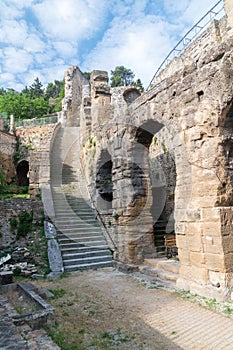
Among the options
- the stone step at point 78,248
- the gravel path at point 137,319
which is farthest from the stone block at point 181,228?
the stone step at point 78,248

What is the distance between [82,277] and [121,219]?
6.55 ft

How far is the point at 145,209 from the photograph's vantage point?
7738 millimetres

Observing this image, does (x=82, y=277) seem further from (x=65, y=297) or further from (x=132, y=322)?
(x=132, y=322)

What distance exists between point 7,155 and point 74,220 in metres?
11.9

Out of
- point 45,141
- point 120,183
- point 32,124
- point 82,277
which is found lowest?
point 82,277

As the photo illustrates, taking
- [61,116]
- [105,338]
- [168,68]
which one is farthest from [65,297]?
[61,116]

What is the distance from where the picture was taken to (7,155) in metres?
19.3

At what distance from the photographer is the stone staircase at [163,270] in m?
5.91

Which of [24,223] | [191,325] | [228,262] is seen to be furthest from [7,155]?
[191,325]

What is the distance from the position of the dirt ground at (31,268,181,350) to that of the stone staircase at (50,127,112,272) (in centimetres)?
109

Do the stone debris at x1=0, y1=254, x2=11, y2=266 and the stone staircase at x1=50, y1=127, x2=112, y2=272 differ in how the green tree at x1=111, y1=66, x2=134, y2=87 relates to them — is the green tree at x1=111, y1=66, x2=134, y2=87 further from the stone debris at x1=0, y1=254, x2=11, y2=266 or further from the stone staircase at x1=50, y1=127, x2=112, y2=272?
the stone debris at x1=0, y1=254, x2=11, y2=266

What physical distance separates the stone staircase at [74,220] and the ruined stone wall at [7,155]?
16.9 feet

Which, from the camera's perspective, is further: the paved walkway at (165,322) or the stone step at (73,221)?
the stone step at (73,221)

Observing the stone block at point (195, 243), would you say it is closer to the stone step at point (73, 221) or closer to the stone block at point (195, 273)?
the stone block at point (195, 273)
